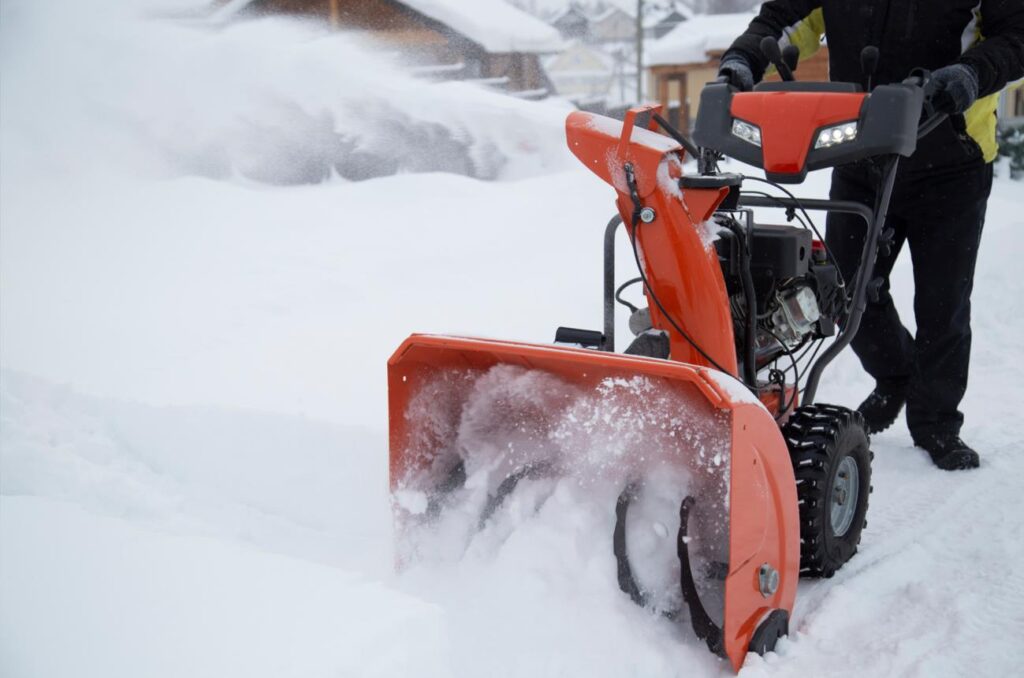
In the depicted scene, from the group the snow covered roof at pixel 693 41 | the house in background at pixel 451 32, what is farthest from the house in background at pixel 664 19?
the house in background at pixel 451 32

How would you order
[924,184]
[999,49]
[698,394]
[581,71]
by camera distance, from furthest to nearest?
[581,71] < [924,184] < [999,49] < [698,394]

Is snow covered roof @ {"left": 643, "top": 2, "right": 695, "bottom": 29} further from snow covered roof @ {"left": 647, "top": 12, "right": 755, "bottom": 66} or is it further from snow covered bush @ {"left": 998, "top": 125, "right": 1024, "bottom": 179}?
snow covered bush @ {"left": 998, "top": 125, "right": 1024, "bottom": 179}

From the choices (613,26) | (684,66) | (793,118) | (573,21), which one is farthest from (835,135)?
(613,26)

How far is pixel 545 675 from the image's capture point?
1925 millimetres

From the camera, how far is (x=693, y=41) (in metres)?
20.3

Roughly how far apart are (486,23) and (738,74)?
10860 millimetres

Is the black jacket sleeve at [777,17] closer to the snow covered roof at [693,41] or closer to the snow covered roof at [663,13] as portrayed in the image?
the snow covered roof at [693,41]

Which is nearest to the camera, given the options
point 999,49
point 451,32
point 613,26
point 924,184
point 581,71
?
point 999,49

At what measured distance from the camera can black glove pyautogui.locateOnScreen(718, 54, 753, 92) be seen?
294 cm

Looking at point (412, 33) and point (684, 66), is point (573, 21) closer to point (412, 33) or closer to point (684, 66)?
point (684, 66)

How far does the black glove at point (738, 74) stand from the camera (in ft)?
9.64

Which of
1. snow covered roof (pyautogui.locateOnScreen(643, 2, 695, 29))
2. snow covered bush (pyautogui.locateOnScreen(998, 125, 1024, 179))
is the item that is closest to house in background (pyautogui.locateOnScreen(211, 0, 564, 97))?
snow covered bush (pyautogui.locateOnScreen(998, 125, 1024, 179))

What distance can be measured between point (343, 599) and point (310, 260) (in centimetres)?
414

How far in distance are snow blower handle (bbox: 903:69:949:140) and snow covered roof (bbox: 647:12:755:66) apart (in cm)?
1730
